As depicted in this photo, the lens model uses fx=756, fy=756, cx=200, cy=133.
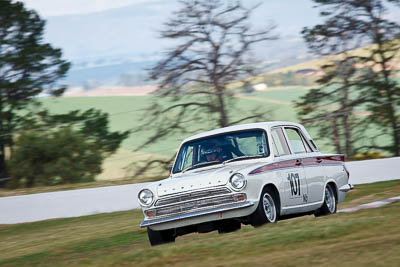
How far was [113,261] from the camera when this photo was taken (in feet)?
28.4

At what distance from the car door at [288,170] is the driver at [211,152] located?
85 centimetres

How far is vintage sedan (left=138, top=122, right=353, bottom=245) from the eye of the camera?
33.5 feet

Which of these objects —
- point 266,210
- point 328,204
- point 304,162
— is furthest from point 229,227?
point 328,204

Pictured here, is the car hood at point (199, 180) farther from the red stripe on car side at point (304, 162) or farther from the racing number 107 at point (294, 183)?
the racing number 107 at point (294, 183)

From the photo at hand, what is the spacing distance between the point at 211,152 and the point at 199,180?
4.13 ft

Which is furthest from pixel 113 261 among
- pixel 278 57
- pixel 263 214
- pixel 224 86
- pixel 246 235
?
pixel 278 57

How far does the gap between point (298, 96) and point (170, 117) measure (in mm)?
6209

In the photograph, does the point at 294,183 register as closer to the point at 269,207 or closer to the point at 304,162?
the point at 304,162

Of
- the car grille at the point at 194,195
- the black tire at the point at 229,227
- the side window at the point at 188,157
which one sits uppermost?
the side window at the point at 188,157

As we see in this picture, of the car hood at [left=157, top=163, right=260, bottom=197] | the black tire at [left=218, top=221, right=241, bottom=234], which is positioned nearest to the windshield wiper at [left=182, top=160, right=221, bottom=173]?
the car hood at [left=157, top=163, right=260, bottom=197]

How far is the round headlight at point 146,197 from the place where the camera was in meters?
10.6

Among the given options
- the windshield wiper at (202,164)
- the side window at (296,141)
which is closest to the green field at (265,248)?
the windshield wiper at (202,164)

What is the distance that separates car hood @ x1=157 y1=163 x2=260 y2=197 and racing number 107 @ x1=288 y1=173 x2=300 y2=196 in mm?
752

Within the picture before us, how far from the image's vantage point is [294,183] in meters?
11.3
